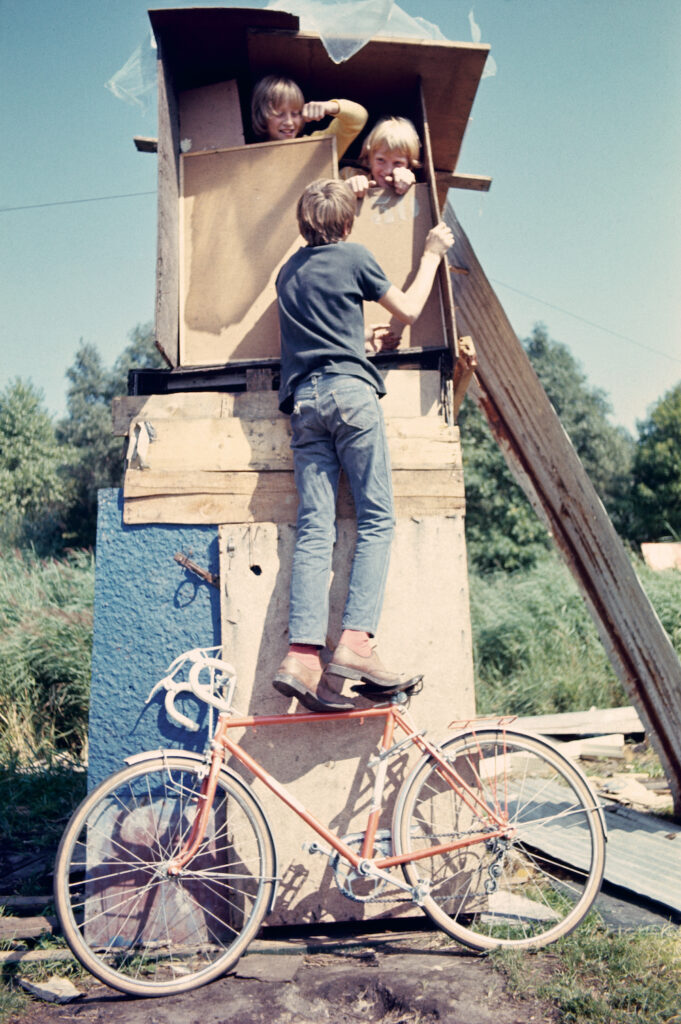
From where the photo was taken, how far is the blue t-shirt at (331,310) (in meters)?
3.40

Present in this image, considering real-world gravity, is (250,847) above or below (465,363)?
below

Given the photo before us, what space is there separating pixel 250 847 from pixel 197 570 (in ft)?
4.00

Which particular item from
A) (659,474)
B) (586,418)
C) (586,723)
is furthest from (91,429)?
(586,723)

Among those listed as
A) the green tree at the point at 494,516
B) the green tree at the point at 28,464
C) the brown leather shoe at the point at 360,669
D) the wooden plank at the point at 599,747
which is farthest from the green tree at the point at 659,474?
the brown leather shoe at the point at 360,669

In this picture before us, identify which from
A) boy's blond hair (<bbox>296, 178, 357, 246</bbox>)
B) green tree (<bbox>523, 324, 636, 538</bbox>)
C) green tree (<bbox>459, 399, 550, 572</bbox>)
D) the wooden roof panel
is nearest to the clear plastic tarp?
the wooden roof panel

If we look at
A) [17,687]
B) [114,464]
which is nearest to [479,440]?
[114,464]

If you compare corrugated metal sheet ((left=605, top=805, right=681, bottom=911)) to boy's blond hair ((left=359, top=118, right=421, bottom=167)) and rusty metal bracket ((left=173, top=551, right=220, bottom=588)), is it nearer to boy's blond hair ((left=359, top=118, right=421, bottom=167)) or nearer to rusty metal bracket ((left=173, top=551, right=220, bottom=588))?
rusty metal bracket ((left=173, top=551, right=220, bottom=588))

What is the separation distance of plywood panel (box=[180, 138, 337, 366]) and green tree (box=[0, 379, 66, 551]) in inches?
739

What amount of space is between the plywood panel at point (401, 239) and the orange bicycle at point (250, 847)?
191cm

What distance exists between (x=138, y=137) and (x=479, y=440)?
710 inches

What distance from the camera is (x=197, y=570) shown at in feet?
11.7

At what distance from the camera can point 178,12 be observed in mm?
3818

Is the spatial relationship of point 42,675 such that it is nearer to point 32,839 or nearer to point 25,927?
point 32,839

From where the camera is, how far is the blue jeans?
3.22 metres
